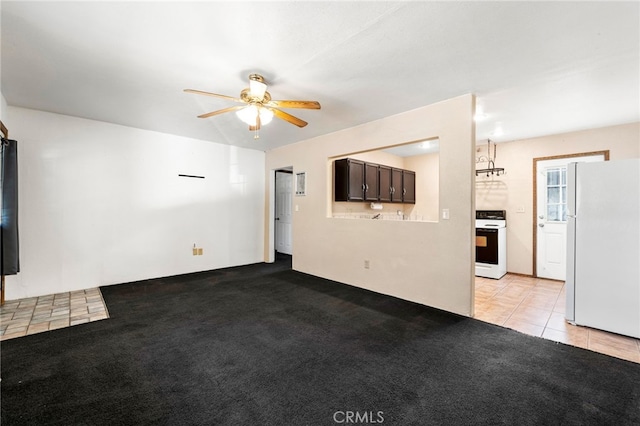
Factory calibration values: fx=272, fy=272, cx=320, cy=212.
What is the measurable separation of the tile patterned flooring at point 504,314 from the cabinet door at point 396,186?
2.39 meters

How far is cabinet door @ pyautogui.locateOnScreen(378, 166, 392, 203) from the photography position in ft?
18.0

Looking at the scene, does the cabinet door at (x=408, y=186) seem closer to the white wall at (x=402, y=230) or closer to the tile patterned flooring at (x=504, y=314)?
the white wall at (x=402, y=230)

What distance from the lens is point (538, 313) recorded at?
3244mm

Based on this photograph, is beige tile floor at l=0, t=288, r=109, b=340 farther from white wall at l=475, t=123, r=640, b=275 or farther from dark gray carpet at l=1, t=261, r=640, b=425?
white wall at l=475, t=123, r=640, b=275

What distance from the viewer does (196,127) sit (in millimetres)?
4445

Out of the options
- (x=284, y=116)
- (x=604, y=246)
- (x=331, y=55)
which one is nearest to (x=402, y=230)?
(x=604, y=246)

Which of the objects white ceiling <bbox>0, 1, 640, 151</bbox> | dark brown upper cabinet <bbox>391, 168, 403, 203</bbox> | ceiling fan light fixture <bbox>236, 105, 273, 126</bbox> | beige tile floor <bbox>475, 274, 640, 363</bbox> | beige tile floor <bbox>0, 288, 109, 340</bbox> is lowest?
beige tile floor <bbox>475, 274, 640, 363</bbox>

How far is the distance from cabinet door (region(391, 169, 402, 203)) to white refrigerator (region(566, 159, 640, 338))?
306 centimetres

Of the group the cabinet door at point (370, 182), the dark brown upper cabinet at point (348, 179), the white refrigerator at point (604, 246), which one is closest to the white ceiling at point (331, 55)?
the white refrigerator at point (604, 246)

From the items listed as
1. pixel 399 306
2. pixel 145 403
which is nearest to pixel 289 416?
pixel 145 403

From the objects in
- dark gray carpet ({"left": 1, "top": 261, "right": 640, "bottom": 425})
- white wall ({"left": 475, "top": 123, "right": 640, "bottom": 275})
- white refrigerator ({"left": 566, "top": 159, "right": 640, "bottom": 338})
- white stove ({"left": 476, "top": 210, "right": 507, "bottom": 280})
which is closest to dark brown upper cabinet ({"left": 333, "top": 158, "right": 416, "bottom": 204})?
white wall ({"left": 475, "top": 123, "right": 640, "bottom": 275})

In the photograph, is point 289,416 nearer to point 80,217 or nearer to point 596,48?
point 596,48

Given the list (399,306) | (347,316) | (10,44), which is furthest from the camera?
(399,306)

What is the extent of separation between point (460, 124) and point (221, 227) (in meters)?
4.57
